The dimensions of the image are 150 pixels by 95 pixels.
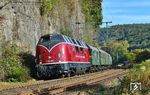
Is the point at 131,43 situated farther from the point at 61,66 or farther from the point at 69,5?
the point at 61,66

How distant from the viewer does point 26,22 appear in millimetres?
37562

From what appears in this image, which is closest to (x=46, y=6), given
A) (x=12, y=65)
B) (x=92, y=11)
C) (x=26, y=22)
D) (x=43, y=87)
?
(x=26, y=22)

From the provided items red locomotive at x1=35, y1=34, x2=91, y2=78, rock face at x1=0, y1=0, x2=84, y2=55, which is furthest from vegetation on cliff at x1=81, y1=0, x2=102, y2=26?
red locomotive at x1=35, y1=34, x2=91, y2=78

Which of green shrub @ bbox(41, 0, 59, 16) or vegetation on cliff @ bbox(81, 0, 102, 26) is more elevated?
vegetation on cliff @ bbox(81, 0, 102, 26)

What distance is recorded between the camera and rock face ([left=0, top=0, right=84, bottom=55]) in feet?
108

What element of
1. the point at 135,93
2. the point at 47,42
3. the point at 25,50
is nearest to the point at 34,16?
the point at 25,50

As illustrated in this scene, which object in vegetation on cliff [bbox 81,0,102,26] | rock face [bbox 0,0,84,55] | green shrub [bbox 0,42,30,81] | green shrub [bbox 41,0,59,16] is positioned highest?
vegetation on cliff [bbox 81,0,102,26]

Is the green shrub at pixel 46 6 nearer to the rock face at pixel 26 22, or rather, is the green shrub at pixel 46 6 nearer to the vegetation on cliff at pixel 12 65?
the rock face at pixel 26 22

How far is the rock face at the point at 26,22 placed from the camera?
3284cm

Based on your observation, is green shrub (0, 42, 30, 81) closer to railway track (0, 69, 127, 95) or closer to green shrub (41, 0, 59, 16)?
railway track (0, 69, 127, 95)

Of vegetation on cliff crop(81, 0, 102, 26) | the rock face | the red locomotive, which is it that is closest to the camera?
the red locomotive

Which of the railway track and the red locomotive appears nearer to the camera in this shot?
the railway track

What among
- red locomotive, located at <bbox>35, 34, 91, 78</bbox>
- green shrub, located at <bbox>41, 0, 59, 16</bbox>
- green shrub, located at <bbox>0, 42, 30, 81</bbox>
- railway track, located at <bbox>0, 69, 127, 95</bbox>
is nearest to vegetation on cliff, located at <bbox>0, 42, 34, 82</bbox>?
green shrub, located at <bbox>0, 42, 30, 81</bbox>

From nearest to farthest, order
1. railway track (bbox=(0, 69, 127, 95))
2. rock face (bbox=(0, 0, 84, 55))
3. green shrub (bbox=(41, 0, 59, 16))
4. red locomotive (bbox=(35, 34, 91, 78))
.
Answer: railway track (bbox=(0, 69, 127, 95)) → red locomotive (bbox=(35, 34, 91, 78)) → rock face (bbox=(0, 0, 84, 55)) → green shrub (bbox=(41, 0, 59, 16))
